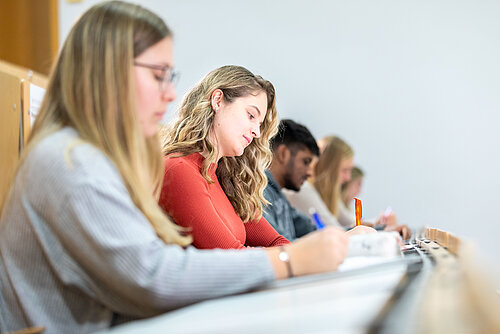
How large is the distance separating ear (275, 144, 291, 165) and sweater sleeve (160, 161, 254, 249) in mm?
1287

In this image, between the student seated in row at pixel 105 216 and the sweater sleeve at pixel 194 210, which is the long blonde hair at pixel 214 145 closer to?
the sweater sleeve at pixel 194 210

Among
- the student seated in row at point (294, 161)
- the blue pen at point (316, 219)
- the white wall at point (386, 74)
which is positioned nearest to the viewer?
the student seated in row at point (294, 161)

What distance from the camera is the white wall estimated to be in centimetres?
323

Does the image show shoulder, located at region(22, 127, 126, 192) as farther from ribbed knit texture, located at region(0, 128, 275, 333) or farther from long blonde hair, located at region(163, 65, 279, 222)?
long blonde hair, located at region(163, 65, 279, 222)

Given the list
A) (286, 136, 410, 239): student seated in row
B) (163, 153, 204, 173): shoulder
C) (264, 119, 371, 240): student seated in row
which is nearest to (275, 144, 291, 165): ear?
(264, 119, 371, 240): student seated in row

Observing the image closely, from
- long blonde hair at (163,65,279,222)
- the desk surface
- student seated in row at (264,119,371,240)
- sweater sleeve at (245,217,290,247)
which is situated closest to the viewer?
the desk surface

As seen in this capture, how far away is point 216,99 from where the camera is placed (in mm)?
1361

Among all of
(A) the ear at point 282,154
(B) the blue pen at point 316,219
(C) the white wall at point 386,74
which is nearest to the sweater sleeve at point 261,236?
(A) the ear at point 282,154

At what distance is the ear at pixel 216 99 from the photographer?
1357 millimetres

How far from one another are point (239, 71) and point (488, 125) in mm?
2270

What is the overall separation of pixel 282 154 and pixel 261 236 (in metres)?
1.02

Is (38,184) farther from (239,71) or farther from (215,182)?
(239,71)

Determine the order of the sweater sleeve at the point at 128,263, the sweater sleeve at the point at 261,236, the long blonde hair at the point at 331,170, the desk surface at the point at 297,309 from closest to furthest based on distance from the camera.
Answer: the desk surface at the point at 297,309, the sweater sleeve at the point at 128,263, the sweater sleeve at the point at 261,236, the long blonde hair at the point at 331,170

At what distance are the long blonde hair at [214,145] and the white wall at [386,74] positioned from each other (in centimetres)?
177
